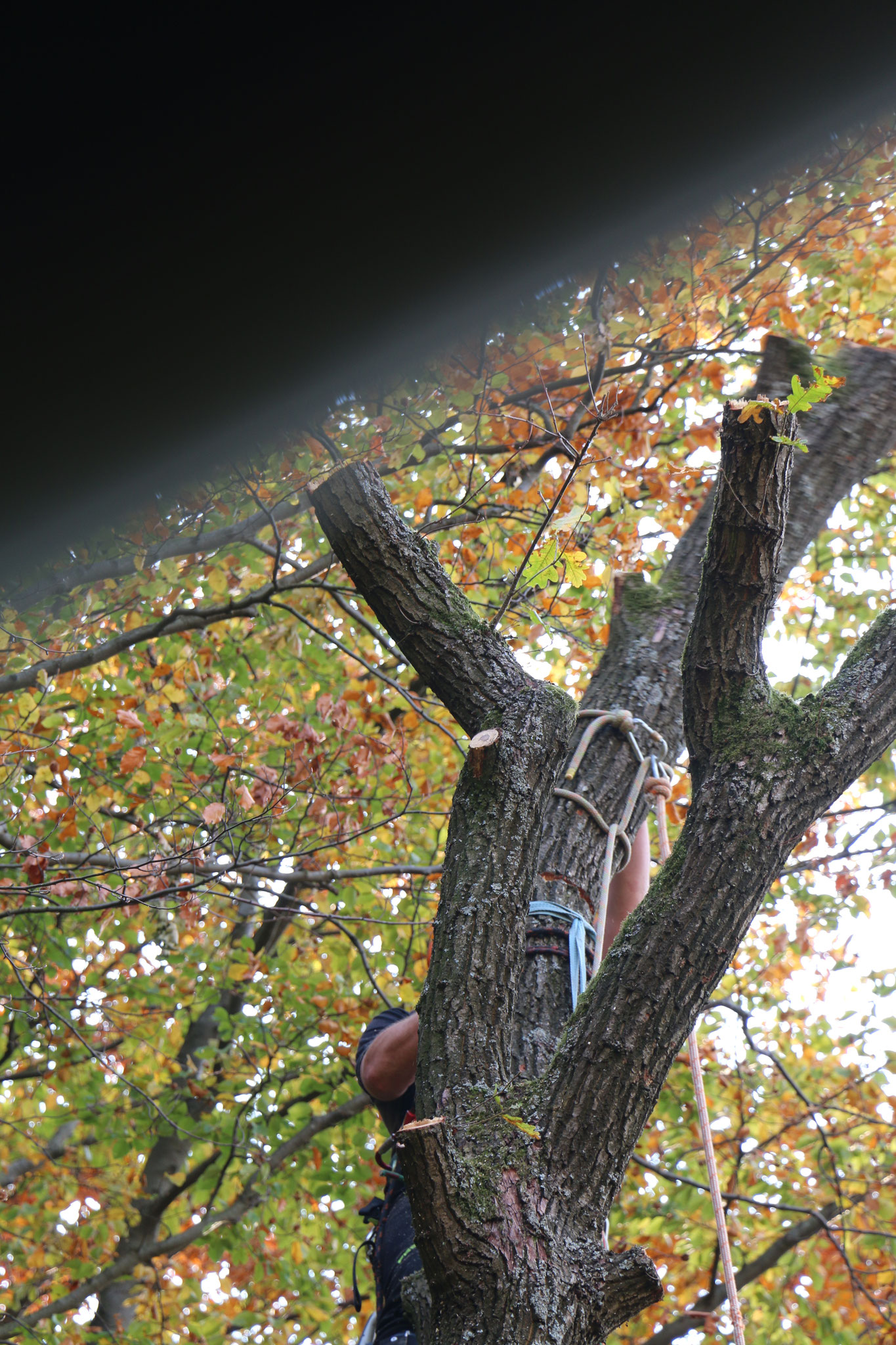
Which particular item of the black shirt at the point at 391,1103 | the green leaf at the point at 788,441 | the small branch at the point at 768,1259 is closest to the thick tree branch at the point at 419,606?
the green leaf at the point at 788,441

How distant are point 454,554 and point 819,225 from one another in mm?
2096

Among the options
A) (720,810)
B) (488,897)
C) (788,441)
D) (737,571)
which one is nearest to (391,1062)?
(488,897)

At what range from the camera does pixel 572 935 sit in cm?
235

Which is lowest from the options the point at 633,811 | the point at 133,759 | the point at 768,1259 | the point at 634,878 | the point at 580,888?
the point at 768,1259

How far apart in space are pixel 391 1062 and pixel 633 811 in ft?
3.21

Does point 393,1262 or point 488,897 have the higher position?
point 488,897

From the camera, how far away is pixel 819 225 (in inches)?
159

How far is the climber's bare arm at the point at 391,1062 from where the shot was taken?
2559mm

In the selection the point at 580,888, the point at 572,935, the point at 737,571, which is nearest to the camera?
the point at 737,571

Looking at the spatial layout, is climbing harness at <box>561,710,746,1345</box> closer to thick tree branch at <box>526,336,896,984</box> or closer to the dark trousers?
thick tree branch at <box>526,336,896,984</box>

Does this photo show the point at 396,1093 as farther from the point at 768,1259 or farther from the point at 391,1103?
the point at 768,1259

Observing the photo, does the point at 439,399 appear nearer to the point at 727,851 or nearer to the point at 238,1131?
the point at 727,851

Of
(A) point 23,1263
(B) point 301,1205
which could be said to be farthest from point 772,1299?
(A) point 23,1263

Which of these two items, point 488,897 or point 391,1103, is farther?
point 391,1103
